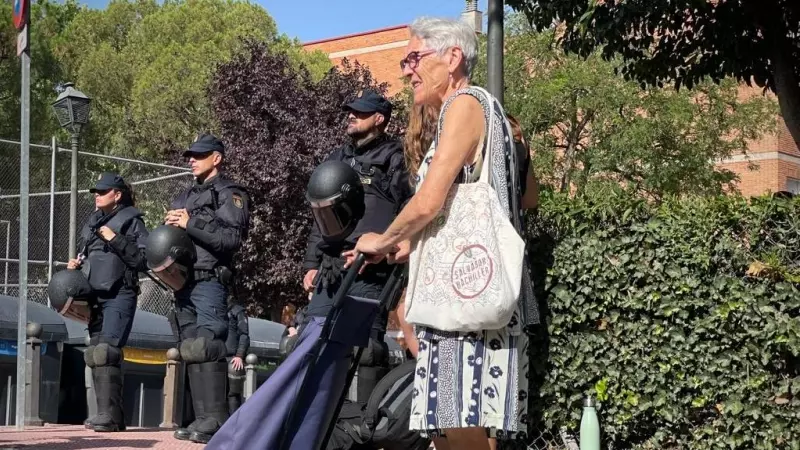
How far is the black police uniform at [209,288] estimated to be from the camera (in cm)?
741

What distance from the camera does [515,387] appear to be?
403cm

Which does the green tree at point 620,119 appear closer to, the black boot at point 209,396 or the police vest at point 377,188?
the black boot at point 209,396

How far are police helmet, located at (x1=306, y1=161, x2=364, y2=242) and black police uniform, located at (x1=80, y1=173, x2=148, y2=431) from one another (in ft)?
11.9

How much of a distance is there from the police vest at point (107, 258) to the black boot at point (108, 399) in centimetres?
71

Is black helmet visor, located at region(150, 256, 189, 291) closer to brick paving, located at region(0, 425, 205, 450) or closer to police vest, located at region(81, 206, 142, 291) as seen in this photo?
brick paving, located at region(0, 425, 205, 450)

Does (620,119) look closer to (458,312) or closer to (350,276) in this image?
(350,276)

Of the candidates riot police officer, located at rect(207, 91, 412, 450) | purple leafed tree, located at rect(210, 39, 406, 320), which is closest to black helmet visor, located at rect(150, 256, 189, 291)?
riot police officer, located at rect(207, 91, 412, 450)

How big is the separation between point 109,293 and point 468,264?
18.0ft

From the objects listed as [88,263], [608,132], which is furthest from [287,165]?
[88,263]

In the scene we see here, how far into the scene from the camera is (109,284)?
8734mm

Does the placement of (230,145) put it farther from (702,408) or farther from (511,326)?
(511,326)

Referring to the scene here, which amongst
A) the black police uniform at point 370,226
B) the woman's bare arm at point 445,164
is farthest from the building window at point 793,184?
the woman's bare arm at point 445,164

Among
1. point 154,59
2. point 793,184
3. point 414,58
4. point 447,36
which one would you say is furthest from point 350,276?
point 793,184

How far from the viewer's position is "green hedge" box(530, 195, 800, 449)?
6.97 meters
